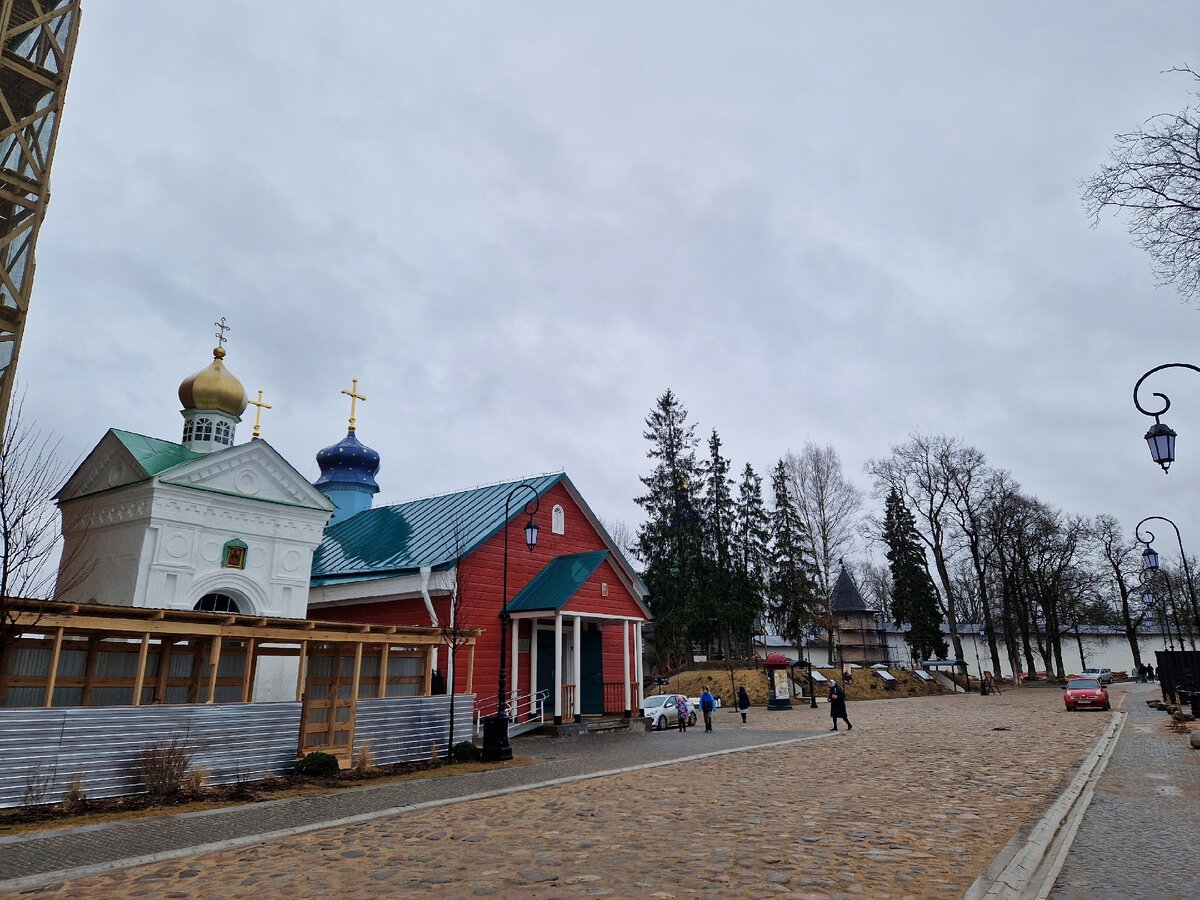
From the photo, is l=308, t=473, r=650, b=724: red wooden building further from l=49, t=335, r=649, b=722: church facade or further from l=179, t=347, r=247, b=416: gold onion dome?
l=179, t=347, r=247, b=416: gold onion dome

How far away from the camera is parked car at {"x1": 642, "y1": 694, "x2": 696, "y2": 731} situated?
87.4ft

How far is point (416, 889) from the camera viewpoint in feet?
21.9

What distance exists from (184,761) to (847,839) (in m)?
9.75

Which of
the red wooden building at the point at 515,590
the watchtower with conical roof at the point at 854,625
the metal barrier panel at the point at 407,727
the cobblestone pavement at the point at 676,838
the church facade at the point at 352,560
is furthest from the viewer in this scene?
the watchtower with conical roof at the point at 854,625

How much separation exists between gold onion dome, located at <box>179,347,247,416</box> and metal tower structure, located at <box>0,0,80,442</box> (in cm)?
1004

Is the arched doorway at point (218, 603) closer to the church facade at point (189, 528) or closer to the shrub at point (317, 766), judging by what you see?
the church facade at point (189, 528)

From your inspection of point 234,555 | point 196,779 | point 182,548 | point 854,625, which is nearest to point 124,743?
point 196,779

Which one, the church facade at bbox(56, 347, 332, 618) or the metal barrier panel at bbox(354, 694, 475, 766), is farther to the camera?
the church facade at bbox(56, 347, 332, 618)

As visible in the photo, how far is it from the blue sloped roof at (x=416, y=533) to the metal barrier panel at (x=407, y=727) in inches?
241

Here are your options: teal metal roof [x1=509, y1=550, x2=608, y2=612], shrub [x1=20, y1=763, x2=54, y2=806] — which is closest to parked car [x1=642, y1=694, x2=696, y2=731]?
teal metal roof [x1=509, y1=550, x2=608, y2=612]

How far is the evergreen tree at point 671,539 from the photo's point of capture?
4631 cm

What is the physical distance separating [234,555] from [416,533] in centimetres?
703

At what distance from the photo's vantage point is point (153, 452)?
73.8ft

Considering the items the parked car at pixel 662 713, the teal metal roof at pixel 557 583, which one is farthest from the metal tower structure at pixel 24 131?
the parked car at pixel 662 713
